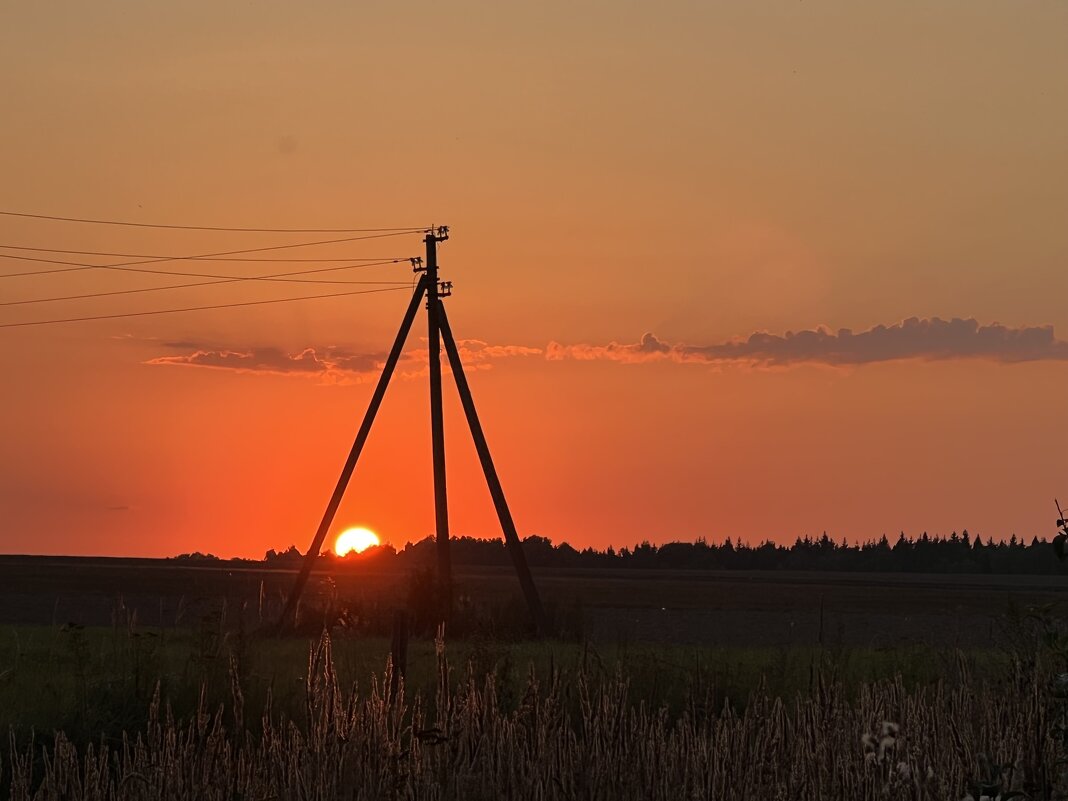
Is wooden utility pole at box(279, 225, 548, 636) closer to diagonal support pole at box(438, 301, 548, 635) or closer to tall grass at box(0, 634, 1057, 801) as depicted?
diagonal support pole at box(438, 301, 548, 635)

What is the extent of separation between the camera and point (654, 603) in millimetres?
61125

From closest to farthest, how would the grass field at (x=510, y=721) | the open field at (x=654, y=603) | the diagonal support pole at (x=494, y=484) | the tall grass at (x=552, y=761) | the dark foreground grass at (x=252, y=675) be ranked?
the tall grass at (x=552, y=761) → the grass field at (x=510, y=721) → the dark foreground grass at (x=252, y=675) → the diagonal support pole at (x=494, y=484) → the open field at (x=654, y=603)

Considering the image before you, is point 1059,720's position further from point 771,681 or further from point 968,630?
point 968,630

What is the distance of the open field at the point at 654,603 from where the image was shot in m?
37.4

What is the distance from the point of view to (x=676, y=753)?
441 inches

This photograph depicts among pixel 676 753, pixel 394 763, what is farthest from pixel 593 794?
pixel 394 763

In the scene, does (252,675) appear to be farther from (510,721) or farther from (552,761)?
(552,761)

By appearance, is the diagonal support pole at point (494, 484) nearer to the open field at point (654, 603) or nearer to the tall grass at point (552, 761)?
the open field at point (654, 603)

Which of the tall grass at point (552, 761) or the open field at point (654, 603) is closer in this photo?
the tall grass at point (552, 761)

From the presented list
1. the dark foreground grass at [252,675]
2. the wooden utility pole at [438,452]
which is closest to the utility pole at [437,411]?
the wooden utility pole at [438,452]

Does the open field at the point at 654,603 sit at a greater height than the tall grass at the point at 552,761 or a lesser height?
greater

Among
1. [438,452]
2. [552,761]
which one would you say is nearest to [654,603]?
[438,452]

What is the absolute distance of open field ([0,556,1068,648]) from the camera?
37.4 metres

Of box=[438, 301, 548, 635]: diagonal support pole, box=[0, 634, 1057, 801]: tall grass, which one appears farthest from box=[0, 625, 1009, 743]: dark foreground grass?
box=[438, 301, 548, 635]: diagonal support pole
